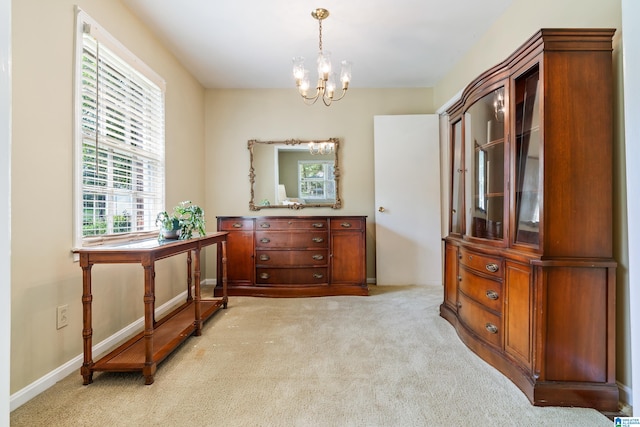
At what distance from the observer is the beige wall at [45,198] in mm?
1554

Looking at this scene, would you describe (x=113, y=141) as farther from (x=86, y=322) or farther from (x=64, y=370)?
(x=64, y=370)

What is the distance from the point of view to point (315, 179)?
4.09m

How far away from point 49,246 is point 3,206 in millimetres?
1449

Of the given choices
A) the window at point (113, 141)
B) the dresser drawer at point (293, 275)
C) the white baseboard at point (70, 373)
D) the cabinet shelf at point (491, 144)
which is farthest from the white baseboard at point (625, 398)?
the window at point (113, 141)

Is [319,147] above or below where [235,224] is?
above

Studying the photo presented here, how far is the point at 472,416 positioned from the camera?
4.79ft

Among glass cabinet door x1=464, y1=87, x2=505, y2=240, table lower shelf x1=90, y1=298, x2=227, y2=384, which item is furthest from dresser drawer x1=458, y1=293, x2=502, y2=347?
table lower shelf x1=90, y1=298, x2=227, y2=384

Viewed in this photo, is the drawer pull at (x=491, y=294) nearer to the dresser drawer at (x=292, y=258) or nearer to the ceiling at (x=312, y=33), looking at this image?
the dresser drawer at (x=292, y=258)

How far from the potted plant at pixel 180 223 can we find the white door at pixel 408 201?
2.38m

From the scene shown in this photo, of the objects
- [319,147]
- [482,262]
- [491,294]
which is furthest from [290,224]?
[491,294]

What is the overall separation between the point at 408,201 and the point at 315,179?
1.29 meters

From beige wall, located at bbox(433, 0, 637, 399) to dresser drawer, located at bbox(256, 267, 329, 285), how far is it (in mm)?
2498

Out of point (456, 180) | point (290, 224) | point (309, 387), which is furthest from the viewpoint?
point (290, 224)

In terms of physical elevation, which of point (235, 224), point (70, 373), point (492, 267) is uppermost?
point (235, 224)
